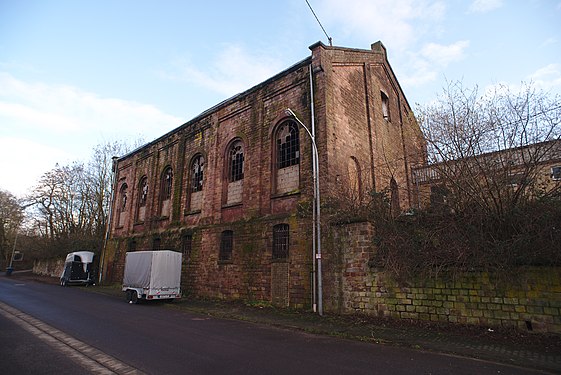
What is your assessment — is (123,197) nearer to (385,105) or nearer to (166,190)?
(166,190)

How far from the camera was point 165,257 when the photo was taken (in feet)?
49.4

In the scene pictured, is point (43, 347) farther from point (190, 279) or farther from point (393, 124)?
point (393, 124)

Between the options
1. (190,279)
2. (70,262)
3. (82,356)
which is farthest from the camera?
(70,262)

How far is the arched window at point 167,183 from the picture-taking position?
73.7 feet

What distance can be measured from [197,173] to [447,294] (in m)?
15.6

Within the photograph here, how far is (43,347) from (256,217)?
918 centimetres

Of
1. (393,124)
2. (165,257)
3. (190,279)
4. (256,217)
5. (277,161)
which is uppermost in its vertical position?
(393,124)

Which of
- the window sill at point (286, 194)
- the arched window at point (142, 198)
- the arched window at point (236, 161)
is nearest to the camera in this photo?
the window sill at point (286, 194)

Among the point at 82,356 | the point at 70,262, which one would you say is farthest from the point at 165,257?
the point at 70,262

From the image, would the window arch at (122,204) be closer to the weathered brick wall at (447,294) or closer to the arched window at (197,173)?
the arched window at (197,173)

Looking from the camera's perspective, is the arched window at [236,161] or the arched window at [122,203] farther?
the arched window at [122,203]

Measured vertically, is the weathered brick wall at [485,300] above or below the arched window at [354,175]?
below


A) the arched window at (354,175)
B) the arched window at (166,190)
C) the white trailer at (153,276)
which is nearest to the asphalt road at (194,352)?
the white trailer at (153,276)

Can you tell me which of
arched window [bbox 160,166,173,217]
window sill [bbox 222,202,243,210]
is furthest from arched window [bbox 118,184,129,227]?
window sill [bbox 222,202,243,210]
